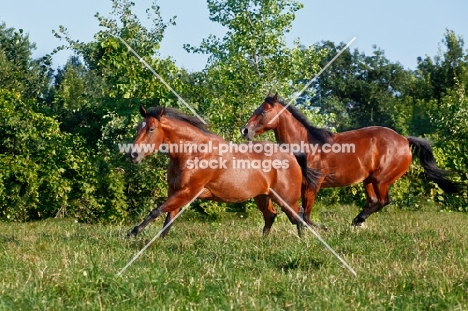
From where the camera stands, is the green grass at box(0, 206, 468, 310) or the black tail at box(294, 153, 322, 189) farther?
the black tail at box(294, 153, 322, 189)

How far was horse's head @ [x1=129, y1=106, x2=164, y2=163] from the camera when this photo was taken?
8.89 metres

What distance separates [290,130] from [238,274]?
241 inches

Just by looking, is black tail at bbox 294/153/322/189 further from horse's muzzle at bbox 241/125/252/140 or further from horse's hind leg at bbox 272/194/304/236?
horse's muzzle at bbox 241/125/252/140

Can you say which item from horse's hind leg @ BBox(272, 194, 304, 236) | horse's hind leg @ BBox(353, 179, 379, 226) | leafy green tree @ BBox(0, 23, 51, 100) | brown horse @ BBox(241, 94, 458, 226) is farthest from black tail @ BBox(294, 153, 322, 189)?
leafy green tree @ BBox(0, 23, 51, 100)

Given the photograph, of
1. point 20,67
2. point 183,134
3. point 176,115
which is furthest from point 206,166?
point 20,67

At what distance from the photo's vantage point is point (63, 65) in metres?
67.8

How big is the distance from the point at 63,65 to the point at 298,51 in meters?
53.4

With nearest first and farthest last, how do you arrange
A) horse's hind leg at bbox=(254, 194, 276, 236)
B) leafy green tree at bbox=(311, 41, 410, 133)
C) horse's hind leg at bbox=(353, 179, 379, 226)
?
horse's hind leg at bbox=(254, 194, 276, 236) < horse's hind leg at bbox=(353, 179, 379, 226) < leafy green tree at bbox=(311, 41, 410, 133)

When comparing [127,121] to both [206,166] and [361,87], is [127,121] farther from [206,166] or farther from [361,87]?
[361,87]

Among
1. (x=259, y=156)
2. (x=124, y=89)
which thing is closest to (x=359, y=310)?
(x=259, y=156)

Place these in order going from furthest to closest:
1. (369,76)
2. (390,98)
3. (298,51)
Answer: (369,76), (390,98), (298,51)

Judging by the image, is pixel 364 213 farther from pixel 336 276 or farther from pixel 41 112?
pixel 41 112

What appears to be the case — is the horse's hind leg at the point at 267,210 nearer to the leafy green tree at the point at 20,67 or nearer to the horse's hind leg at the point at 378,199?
the horse's hind leg at the point at 378,199

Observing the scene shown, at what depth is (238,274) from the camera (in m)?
6.04
